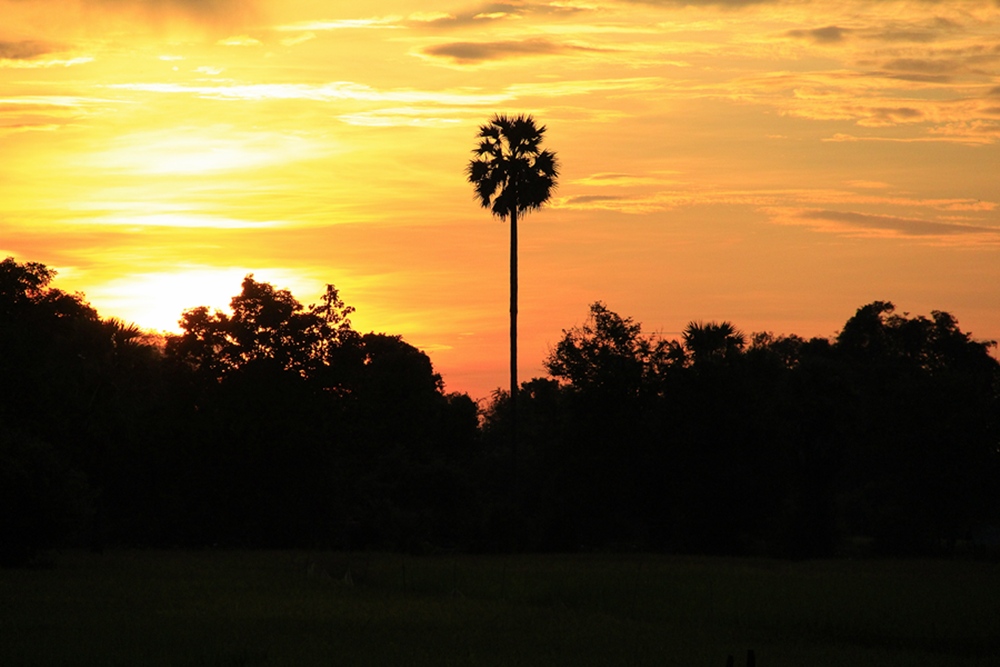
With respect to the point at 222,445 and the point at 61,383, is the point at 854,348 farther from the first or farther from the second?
the point at 61,383

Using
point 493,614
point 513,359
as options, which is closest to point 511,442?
point 513,359

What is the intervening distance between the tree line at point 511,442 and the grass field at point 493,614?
35.6 feet

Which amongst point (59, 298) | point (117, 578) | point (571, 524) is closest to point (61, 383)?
Result: point (59, 298)

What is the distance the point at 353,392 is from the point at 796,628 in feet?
120

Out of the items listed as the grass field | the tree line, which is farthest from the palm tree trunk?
the grass field

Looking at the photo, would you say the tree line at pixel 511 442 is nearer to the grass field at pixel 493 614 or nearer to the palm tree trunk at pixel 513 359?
the palm tree trunk at pixel 513 359

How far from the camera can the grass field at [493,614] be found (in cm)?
2262

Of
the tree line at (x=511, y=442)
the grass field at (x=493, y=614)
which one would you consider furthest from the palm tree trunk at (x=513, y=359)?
the grass field at (x=493, y=614)

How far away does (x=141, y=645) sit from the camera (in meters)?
22.7

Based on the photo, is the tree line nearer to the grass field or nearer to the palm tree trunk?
the palm tree trunk

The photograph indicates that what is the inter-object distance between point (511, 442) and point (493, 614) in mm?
28140

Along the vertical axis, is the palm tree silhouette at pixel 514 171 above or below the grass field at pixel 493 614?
above

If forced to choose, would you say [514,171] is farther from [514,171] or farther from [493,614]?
[493,614]

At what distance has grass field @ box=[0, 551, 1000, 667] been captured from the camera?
22.6 metres
